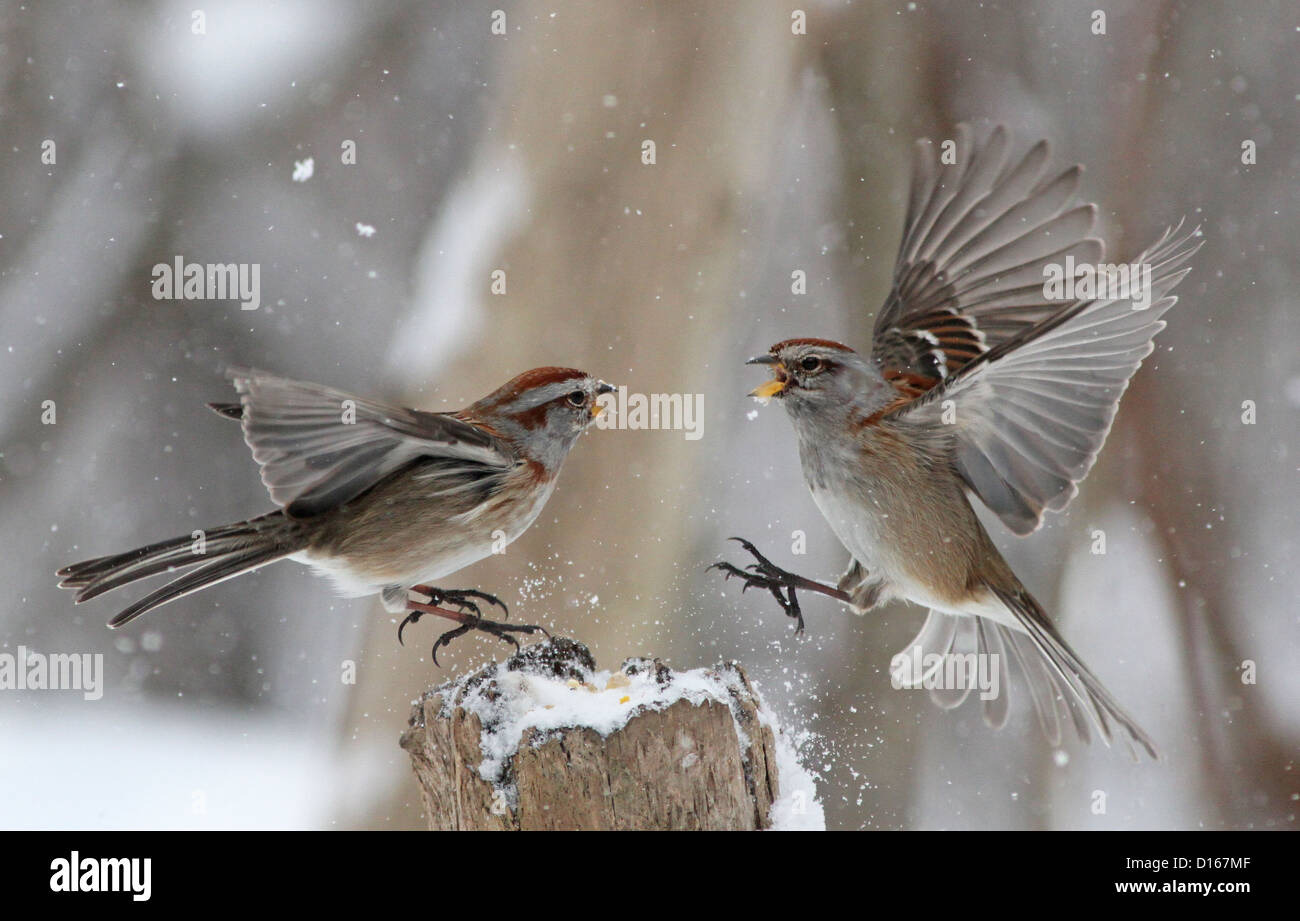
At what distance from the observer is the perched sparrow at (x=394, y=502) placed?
8.70 feet

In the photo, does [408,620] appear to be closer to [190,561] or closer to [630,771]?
[190,561]

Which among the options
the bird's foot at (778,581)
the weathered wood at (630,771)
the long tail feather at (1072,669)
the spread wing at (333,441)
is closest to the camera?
the weathered wood at (630,771)

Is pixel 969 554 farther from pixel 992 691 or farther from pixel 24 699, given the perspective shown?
pixel 24 699

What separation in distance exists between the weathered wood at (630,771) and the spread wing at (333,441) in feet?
1.94

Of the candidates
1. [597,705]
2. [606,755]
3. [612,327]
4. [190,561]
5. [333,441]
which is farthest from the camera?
[612,327]

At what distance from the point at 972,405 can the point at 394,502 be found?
1.49 m

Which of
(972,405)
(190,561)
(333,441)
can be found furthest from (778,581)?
(190,561)

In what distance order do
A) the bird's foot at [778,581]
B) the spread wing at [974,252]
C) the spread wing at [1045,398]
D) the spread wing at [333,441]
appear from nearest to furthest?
the spread wing at [333,441] → the spread wing at [1045,398] → the bird's foot at [778,581] → the spread wing at [974,252]

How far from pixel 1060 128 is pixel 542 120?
213 centimetres

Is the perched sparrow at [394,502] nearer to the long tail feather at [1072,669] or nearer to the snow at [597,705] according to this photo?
the snow at [597,705]

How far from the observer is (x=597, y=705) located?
7.82 feet

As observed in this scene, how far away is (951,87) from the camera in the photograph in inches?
180

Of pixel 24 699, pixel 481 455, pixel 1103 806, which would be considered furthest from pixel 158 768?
pixel 1103 806

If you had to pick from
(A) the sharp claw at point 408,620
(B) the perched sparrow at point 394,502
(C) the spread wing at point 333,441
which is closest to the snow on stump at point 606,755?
(B) the perched sparrow at point 394,502
